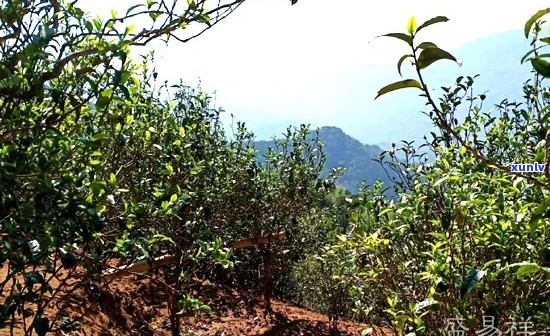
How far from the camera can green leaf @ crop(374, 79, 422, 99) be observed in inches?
42.1

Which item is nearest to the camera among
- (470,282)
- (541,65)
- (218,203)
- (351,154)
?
(541,65)

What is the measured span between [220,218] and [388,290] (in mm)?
2946

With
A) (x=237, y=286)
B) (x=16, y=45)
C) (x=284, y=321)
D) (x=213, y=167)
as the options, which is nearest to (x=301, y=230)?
(x=237, y=286)

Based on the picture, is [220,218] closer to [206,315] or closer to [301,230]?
[206,315]

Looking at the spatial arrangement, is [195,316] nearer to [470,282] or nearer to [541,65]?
[470,282]

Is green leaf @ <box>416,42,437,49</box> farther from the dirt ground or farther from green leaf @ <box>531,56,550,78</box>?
the dirt ground

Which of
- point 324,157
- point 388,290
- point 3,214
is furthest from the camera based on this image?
point 324,157

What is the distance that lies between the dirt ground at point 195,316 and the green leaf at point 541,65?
358 cm

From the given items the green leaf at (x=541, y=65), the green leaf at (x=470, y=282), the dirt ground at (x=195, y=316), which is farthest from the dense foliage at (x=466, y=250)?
the dirt ground at (x=195, y=316)

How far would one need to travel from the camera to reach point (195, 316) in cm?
562

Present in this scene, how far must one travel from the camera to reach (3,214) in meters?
1.91

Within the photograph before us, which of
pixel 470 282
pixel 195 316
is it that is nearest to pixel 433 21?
pixel 470 282

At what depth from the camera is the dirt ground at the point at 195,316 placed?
4.41 meters

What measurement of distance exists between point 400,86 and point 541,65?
0.85ft
